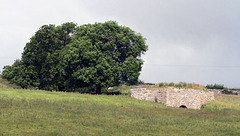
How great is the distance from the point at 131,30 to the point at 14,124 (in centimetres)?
3647

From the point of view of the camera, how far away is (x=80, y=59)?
158 ft

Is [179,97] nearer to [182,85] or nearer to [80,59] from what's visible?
[182,85]

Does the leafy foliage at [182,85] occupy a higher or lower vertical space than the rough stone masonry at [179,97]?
higher

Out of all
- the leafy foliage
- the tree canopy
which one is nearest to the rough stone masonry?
the leafy foliage

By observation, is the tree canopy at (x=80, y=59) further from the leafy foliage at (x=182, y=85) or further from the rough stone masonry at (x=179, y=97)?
the rough stone masonry at (x=179, y=97)

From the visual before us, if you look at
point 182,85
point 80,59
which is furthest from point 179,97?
point 80,59

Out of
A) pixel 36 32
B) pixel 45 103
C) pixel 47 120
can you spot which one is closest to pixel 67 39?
pixel 36 32

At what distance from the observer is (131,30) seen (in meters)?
52.5

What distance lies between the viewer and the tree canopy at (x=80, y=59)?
155ft

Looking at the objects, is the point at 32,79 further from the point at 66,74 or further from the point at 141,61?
the point at 141,61

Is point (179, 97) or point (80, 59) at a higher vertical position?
point (80, 59)

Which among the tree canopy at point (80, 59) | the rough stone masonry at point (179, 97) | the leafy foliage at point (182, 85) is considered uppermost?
the tree canopy at point (80, 59)

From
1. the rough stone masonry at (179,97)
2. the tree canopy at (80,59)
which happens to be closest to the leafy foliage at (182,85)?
the rough stone masonry at (179,97)

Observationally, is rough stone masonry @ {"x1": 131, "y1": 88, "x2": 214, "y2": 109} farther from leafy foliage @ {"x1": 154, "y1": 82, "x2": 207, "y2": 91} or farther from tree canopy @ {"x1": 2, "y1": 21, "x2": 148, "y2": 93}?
tree canopy @ {"x1": 2, "y1": 21, "x2": 148, "y2": 93}
